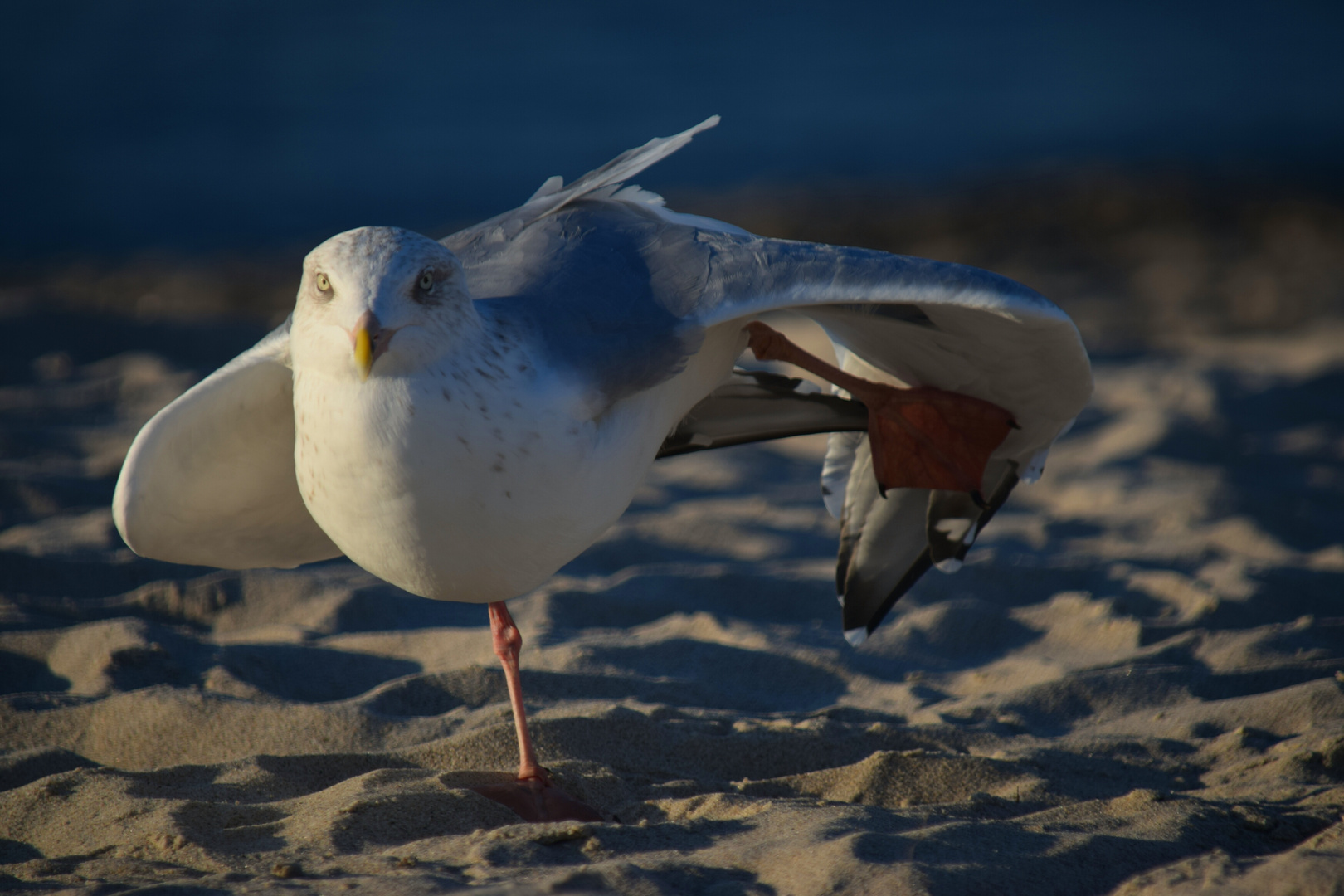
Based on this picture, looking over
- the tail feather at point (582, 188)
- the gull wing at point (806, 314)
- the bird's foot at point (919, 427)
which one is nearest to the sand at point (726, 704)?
the gull wing at point (806, 314)

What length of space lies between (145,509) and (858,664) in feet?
6.77

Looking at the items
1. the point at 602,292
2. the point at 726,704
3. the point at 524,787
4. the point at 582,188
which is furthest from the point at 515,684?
the point at 582,188

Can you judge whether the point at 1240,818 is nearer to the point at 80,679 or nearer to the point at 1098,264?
the point at 80,679

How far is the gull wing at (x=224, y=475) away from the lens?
253cm

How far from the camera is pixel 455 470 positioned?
6.41ft

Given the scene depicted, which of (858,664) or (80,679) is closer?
(80,679)

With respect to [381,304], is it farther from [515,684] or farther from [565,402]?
[515,684]

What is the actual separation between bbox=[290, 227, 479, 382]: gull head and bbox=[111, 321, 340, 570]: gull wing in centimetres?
48

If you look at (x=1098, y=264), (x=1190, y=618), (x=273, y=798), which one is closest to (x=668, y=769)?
(x=273, y=798)

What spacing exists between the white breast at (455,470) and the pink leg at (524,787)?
0.45 m

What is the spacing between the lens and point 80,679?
3055 millimetres

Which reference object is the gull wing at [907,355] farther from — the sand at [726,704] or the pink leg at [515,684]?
the pink leg at [515,684]

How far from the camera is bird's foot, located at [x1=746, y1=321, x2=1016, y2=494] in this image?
9.23 ft

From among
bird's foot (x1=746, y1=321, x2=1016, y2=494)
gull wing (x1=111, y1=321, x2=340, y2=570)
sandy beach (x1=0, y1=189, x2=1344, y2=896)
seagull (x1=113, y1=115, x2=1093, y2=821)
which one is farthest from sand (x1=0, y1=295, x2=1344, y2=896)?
bird's foot (x1=746, y1=321, x2=1016, y2=494)
